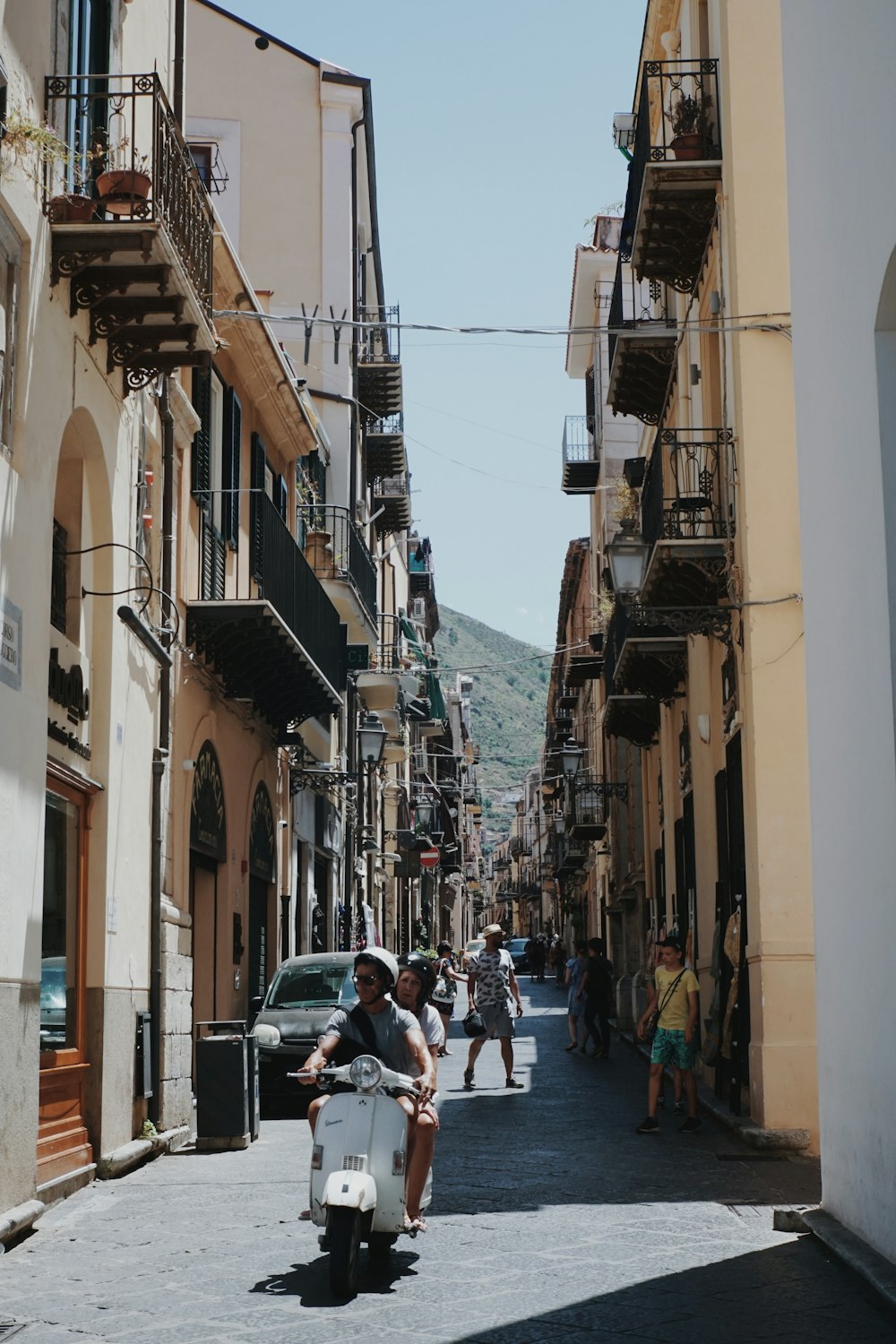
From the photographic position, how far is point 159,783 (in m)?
15.0

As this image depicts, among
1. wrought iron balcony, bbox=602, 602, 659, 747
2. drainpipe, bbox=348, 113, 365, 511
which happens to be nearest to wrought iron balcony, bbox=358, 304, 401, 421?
drainpipe, bbox=348, 113, 365, 511

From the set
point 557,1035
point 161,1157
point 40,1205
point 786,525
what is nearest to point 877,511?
point 40,1205

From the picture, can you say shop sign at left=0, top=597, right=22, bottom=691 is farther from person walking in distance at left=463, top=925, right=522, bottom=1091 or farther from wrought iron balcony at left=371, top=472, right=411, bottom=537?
wrought iron balcony at left=371, top=472, right=411, bottom=537

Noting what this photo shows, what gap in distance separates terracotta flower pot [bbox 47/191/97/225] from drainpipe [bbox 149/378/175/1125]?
408cm

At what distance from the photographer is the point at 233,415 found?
20.4 metres

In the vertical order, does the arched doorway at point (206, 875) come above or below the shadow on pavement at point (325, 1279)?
above

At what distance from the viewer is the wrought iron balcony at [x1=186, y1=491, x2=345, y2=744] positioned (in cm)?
1820

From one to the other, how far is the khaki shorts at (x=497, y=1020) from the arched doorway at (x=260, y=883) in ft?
11.1

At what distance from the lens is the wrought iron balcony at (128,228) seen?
452 inches

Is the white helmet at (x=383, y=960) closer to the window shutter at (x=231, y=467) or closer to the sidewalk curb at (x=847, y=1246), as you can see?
the sidewalk curb at (x=847, y=1246)

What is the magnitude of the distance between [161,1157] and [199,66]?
69.2 ft

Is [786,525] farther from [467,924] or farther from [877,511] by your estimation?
[467,924]

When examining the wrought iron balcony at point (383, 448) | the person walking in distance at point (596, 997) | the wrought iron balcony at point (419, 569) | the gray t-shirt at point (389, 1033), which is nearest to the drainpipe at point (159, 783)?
the gray t-shirt at point (389, 1033)

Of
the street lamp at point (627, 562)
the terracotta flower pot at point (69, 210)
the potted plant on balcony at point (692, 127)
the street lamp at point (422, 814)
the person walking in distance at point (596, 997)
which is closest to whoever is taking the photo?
the terracotta flower pot at point (69, 210)
